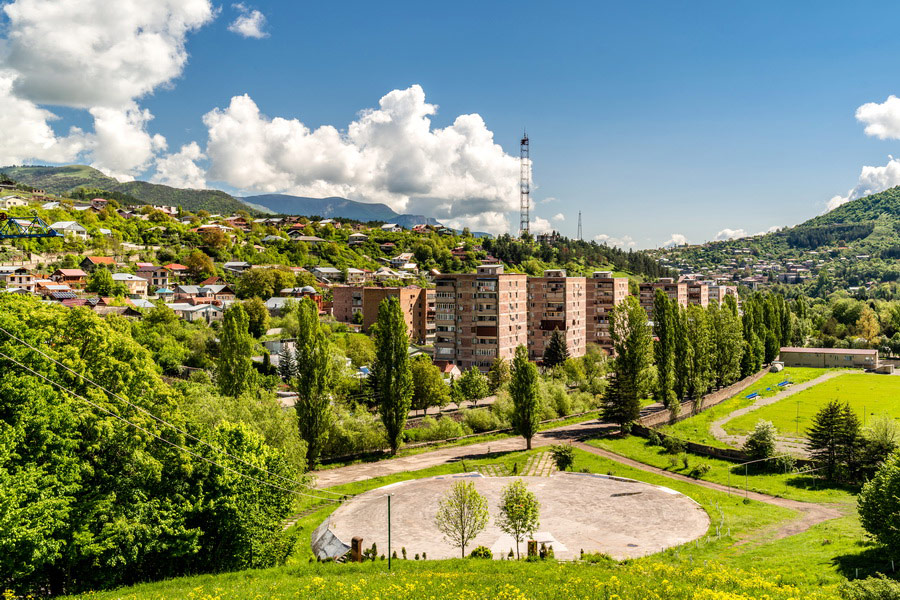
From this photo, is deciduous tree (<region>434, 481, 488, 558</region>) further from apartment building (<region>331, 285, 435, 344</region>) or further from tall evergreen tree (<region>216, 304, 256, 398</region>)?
apartment building (<region>331, 285, 435, 344</region>)

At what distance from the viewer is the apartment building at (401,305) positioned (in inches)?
3812

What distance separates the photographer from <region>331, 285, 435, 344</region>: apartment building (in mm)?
96812

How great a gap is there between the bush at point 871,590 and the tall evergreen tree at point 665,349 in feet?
133

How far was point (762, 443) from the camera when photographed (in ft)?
148

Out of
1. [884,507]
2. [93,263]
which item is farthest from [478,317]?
[93,263]

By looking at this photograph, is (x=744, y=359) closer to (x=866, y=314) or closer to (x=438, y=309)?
(x=438, y=309)

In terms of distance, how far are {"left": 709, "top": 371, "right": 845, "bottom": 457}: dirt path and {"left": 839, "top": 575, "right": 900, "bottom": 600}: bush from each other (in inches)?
1166

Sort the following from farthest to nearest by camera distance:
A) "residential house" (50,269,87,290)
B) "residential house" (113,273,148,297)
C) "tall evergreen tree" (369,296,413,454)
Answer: "residential house" (113,273,148,297) < "residential house" (50,269,87,290) < "tall evergreen tree" (369,296,413,454)

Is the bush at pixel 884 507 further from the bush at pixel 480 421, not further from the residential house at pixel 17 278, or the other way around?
the residential house at pixel 17 278

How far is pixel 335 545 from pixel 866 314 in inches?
5464

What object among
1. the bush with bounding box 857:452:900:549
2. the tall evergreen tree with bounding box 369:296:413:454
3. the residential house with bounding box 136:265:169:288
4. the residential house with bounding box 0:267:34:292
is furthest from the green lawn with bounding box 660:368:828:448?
the residential house with bounding box 136:265:169:288

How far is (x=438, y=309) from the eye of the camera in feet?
266

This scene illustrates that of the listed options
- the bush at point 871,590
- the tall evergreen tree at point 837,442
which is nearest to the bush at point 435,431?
the tall evergreen tree at point 837,442

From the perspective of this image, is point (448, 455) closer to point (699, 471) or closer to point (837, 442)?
point (699, 471)
